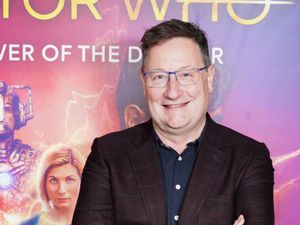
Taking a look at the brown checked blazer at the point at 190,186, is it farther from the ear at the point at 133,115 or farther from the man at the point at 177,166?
the ear at the point at 133,115

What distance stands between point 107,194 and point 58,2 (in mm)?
915

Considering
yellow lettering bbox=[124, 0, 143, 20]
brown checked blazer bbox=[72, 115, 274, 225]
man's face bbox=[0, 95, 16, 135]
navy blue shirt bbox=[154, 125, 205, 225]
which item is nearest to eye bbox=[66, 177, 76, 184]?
man's face bbox=[0, 95, 16, 135]

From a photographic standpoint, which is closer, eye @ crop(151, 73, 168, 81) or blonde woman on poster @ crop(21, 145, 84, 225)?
eye @ crop(151, 73, 168, 81)

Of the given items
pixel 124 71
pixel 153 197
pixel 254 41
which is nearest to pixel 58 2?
pixel 124 71

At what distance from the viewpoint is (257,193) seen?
2.00 m

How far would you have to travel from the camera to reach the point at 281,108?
258 cm

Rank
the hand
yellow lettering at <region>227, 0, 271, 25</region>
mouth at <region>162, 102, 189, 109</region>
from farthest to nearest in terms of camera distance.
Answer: yellow lettering at <region>227, 0, 271, 25</region>
mouth at <region>162, 102, 189, 109</region>
the hand

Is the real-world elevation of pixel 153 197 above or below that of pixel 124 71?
below

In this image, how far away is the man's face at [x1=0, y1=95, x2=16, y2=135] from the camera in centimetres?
259

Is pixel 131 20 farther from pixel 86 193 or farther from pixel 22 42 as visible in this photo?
pixel 86 193

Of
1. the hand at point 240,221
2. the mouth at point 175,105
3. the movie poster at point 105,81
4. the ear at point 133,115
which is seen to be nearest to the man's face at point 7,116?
the movie poster at point 105,81

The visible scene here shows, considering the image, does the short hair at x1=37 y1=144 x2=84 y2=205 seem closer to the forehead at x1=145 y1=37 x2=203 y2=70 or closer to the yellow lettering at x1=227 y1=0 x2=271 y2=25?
the forehead at x1=145 y1=37 x2=203 y2=70

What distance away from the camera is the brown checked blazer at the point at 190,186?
202 centimetres

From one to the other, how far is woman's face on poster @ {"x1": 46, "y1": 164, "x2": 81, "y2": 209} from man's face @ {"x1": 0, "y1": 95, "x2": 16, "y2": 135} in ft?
0.80
